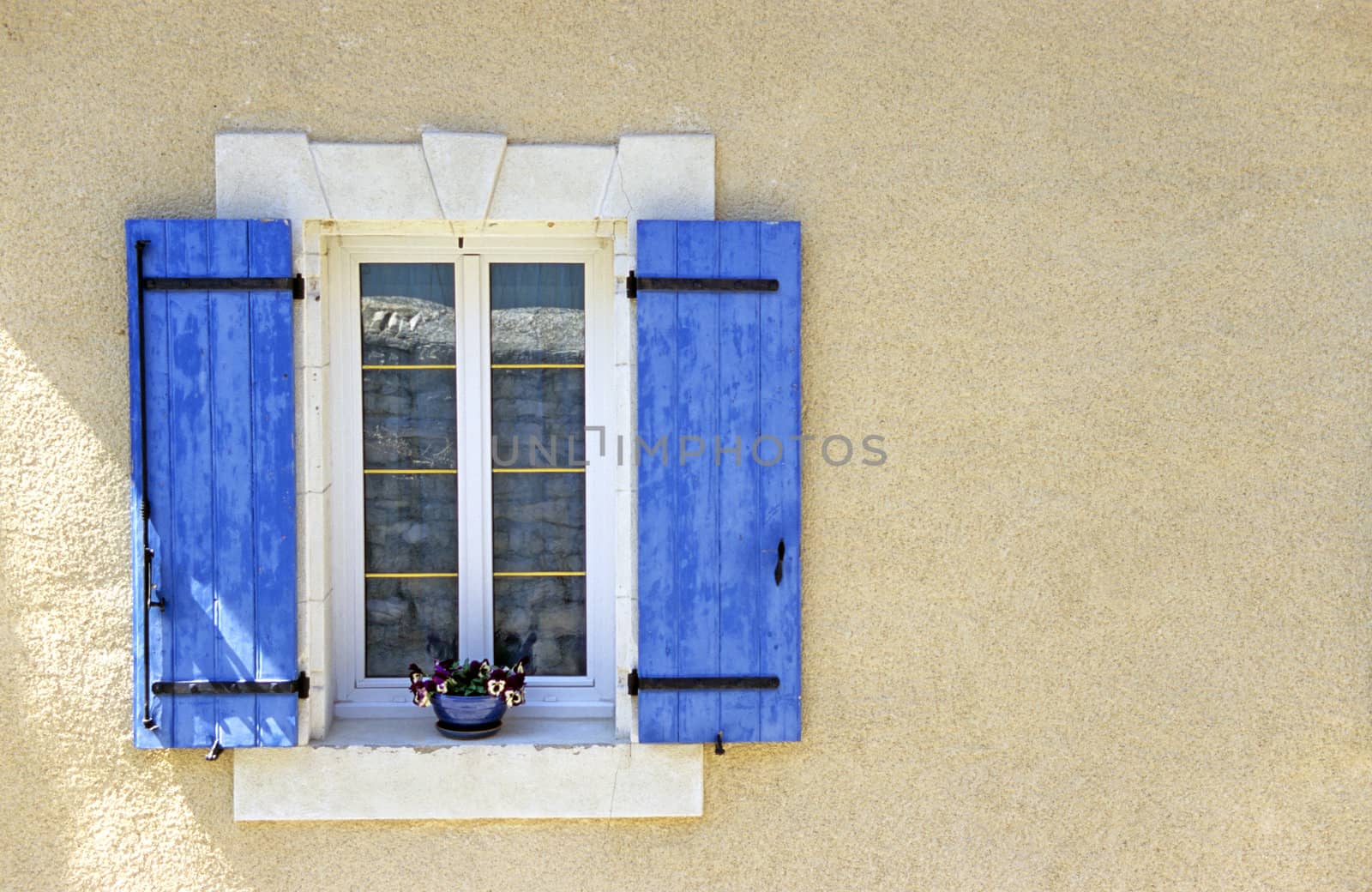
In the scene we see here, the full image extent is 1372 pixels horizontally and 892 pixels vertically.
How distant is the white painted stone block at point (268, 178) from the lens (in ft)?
10.00

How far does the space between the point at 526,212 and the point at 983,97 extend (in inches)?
55.0

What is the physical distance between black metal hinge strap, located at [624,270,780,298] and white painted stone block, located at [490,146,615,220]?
266 millimetres

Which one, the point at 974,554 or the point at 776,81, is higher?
the point at 776,81

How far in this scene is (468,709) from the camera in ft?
10.1

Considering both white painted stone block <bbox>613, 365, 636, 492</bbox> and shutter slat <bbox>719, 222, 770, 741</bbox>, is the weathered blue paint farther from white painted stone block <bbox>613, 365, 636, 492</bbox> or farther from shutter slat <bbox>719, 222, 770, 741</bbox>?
white painted stone block <bbox>613, 365, 636, 492</bbox>

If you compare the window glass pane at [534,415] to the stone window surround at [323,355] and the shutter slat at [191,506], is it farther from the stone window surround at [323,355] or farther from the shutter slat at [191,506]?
the shutter slat at [191,506]

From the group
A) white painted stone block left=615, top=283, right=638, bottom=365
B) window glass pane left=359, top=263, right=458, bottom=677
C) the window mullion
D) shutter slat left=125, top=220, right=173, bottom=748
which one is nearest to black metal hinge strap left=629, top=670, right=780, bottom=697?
the window mullion

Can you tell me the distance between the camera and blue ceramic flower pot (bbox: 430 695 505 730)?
10.1 feet

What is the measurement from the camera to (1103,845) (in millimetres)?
3211

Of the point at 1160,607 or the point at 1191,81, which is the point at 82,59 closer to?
the point at 1191,81

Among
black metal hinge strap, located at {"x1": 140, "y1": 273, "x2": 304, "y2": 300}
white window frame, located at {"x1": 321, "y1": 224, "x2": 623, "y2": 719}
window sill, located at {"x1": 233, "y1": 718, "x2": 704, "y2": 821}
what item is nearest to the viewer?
black metal hinge strap, located at {"x1": 140, "y1": 273, "x2": 304, "y2": 300}

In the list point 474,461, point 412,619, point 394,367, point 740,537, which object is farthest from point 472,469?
point 740,537

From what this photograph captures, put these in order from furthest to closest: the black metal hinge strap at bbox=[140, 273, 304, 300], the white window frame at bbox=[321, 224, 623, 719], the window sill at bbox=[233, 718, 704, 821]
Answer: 1. the white window frame at bbox=[321, 224, 623, 719]
2. the window sill at bbox=[233, 718, 704, 821]
3. the black metal hinge strap at bbox=[140, 273, 304, 300]

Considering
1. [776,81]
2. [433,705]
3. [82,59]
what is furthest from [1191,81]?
[82,59]
